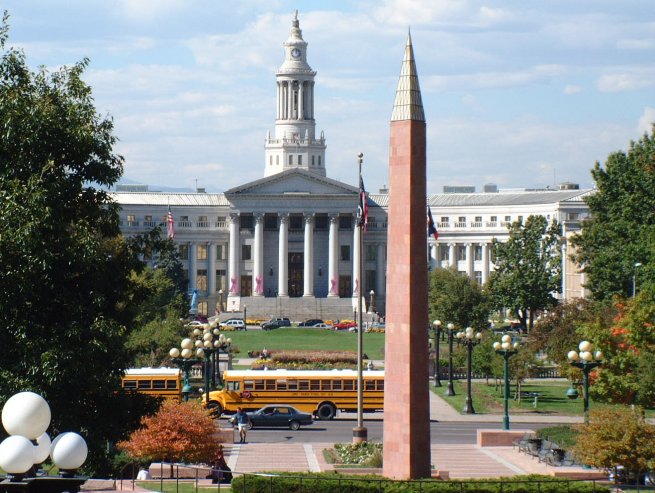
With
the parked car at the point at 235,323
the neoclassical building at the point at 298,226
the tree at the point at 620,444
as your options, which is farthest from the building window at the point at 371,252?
the tree at the point at 620,444

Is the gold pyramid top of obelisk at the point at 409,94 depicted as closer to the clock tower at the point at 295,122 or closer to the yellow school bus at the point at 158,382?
the yellow school bus at the point at 158,382

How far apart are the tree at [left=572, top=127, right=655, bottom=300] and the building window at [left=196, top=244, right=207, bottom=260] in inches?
3163

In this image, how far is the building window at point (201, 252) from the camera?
168250mm

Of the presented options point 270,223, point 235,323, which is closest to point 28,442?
point 235,323

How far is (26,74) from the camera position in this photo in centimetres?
3803

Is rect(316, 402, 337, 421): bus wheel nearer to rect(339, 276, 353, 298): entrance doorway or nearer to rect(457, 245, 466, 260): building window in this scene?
rect(339, 276, 353, 298): entrance doorway

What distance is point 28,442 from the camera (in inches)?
874

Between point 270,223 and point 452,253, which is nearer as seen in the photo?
point 270,223

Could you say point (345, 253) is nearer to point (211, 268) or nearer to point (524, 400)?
point (211, 268)

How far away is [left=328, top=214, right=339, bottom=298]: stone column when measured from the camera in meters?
158

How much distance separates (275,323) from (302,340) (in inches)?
834

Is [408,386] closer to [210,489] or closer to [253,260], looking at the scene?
[210,489]

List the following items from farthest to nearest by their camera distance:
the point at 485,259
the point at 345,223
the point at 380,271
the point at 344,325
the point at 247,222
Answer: the point at 485,259 < the point at 247,222 < the point at 345,223 < the point at 380,271 < the point at 344,325

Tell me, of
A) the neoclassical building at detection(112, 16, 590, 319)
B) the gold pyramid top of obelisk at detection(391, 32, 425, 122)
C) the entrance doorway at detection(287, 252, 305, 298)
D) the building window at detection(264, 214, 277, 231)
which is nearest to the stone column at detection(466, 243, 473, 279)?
the neoclassical building at detection(112, 16, 590, 319)
